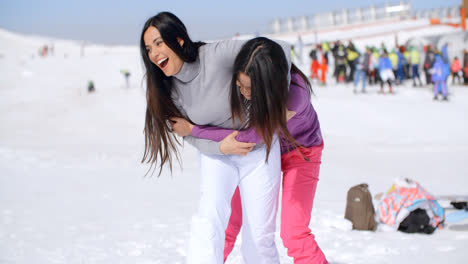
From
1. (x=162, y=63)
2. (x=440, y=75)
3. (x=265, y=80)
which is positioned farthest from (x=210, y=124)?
(x=440, y=75)

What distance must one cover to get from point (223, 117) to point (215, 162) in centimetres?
23

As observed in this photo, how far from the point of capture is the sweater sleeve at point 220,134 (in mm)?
2246

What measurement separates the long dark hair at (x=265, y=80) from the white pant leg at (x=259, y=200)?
306 mm

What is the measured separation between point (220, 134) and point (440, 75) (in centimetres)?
1287

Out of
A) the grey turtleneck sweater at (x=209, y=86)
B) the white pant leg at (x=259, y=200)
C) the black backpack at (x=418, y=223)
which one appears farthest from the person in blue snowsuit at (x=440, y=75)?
the grey turtleneck sweater at (x=209, y=86)

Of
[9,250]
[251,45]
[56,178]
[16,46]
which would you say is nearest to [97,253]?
[9,250]

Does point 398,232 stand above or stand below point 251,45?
below

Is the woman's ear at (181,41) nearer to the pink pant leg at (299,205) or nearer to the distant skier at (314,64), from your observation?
the pink pant leg at (299,205)

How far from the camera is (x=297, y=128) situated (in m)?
2.58

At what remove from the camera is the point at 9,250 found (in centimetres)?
378

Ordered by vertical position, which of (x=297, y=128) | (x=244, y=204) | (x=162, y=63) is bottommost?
(x=244, y=204)

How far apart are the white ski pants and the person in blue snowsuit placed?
12.6 m

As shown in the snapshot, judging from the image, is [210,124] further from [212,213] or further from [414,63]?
[414,63]

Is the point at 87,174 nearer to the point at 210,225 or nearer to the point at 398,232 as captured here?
the point at 398,232
